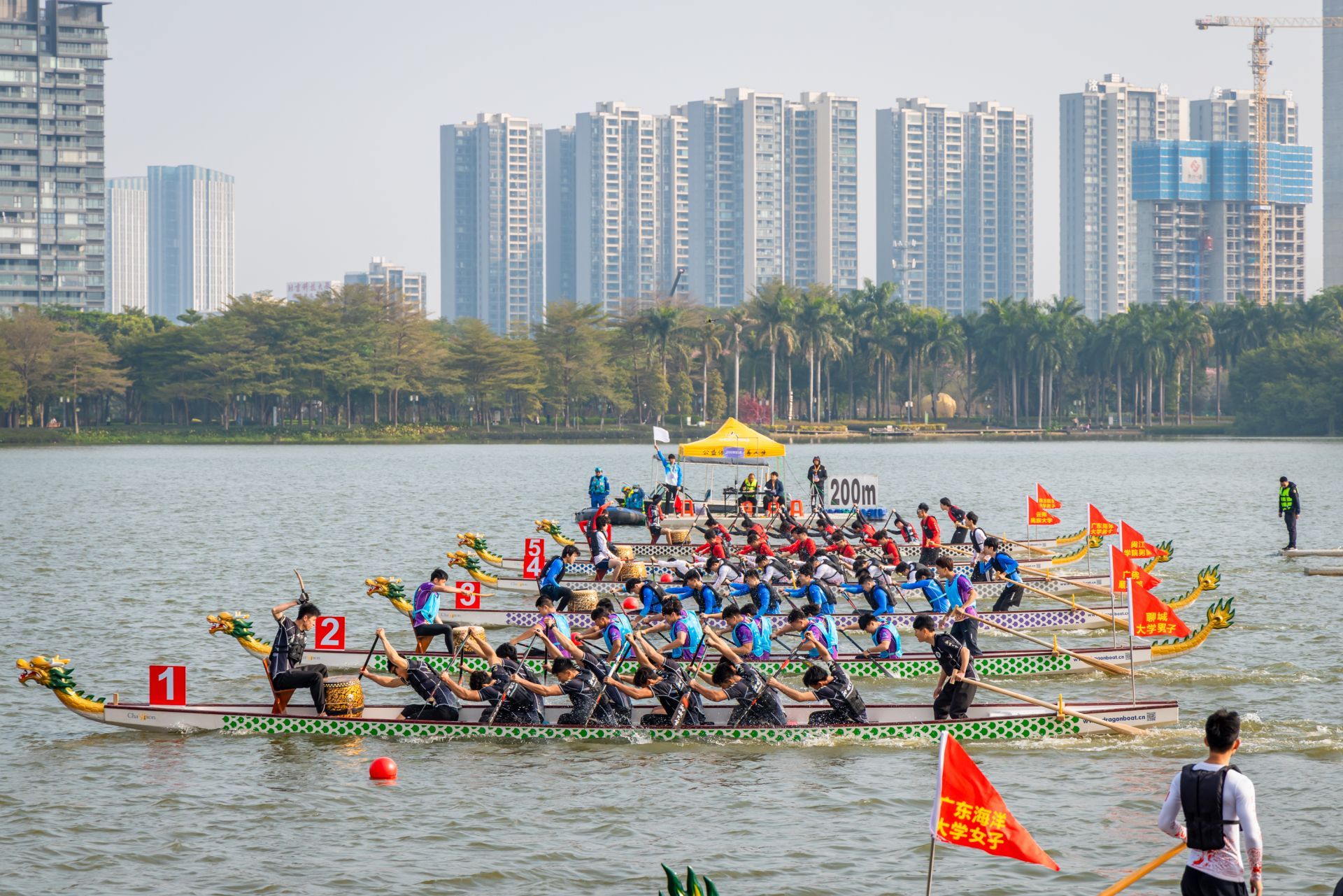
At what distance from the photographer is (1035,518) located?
1448 inches

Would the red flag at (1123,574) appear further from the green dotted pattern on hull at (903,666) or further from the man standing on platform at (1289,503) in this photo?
the man standing on platform at (1289,503)

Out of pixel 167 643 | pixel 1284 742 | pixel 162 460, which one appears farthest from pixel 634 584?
pixel 162 460

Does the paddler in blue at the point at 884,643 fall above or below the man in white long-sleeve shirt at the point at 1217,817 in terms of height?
below

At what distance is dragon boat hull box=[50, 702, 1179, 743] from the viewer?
16.9 meters

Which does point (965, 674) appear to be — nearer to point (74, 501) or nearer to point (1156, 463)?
point (74, 501)

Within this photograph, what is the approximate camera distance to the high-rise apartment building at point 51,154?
621 ft

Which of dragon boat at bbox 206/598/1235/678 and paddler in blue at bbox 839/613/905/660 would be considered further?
paddler in blue at bbox 839/613/905/660

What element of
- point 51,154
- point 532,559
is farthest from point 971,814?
point 51,154

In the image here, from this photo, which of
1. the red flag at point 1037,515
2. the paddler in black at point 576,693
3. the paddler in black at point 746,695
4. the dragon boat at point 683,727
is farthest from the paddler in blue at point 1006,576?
the red flag at point 1037,515

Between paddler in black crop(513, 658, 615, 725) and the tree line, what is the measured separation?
10400cm

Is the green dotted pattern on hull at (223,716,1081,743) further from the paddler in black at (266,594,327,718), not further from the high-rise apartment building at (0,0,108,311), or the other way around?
the high-rise apartment building at (0,0,108,311)

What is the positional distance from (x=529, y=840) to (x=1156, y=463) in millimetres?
84216

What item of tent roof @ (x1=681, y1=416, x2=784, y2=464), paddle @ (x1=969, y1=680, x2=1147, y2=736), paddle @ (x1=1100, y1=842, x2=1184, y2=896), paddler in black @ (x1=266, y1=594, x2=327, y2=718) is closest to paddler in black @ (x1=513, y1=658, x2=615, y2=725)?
paddler in black @ (x1=266, y1=594, x2=327, y2=718)

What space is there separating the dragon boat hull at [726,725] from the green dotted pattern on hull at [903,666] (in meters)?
1.54
